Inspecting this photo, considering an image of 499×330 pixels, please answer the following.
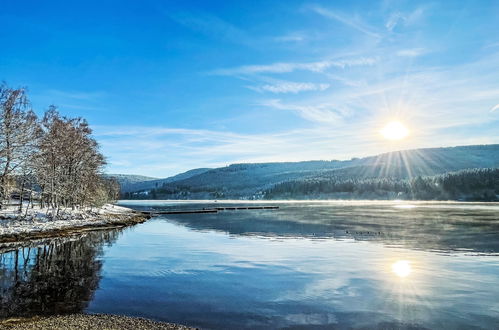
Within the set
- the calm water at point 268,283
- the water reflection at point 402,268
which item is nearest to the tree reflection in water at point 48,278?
the calm water at point 268,283

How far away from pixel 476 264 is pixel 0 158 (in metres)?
53.2

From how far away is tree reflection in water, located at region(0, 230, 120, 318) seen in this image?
60.4 feet

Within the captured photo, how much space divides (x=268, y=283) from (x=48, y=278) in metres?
14.7

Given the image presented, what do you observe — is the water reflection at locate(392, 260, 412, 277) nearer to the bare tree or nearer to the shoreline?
the shoreline

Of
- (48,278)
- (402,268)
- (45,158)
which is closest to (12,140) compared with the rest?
(45,158)

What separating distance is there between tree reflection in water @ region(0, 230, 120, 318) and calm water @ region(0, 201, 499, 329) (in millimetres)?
68

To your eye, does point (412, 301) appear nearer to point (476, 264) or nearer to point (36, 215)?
point (476, 264)

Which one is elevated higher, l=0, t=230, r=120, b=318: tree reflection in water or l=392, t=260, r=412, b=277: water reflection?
l=392, t=260, r=412, b=277: water reflection

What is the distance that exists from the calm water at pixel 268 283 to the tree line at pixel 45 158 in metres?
12.7

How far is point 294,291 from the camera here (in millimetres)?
22141

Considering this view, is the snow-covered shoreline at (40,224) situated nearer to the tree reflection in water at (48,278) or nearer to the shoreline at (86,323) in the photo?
the tree reflection in water at (48,278)

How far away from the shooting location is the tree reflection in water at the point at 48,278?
18.4 meters

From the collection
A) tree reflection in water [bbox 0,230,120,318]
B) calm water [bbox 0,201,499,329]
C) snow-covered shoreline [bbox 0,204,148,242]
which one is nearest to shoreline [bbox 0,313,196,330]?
calm water [bbox 0,201,499,329]

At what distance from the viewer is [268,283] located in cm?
2442
